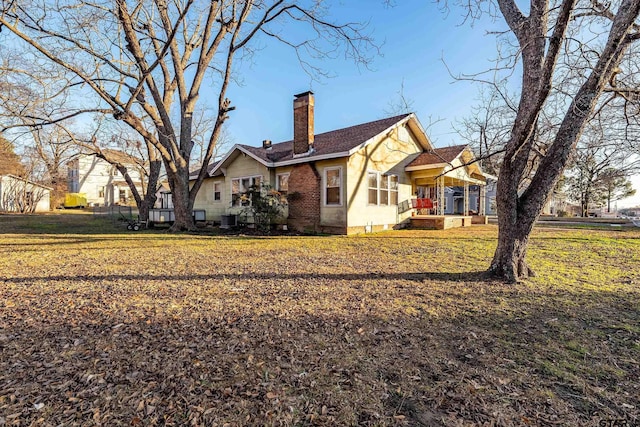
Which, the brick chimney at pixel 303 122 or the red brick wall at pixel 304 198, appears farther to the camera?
the brick chimney at pixel 303 122

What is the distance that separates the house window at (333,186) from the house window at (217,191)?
7.60 meters

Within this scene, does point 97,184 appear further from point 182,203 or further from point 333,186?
point 333,186

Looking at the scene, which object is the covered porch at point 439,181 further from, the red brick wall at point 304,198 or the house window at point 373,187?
A: the red brick wall at point 304,198

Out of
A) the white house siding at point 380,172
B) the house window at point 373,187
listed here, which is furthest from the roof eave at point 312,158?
the house window at point 373,187

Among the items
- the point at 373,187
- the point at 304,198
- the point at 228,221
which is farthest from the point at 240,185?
the point at 373,187

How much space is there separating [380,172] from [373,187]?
77cm

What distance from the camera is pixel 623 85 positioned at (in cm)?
584

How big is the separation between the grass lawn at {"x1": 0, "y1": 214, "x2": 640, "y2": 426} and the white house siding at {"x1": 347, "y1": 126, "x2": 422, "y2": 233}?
607 cm

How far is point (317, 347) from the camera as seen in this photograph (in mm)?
2947

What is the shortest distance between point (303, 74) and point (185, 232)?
841cm

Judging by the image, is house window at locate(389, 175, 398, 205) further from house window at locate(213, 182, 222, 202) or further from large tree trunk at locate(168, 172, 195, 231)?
house window at locate(213, 182, 222, 202)

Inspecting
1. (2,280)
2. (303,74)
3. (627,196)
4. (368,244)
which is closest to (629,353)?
(368,244)

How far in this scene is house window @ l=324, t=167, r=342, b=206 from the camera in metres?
11.6

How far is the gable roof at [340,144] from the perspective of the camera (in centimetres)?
1147
